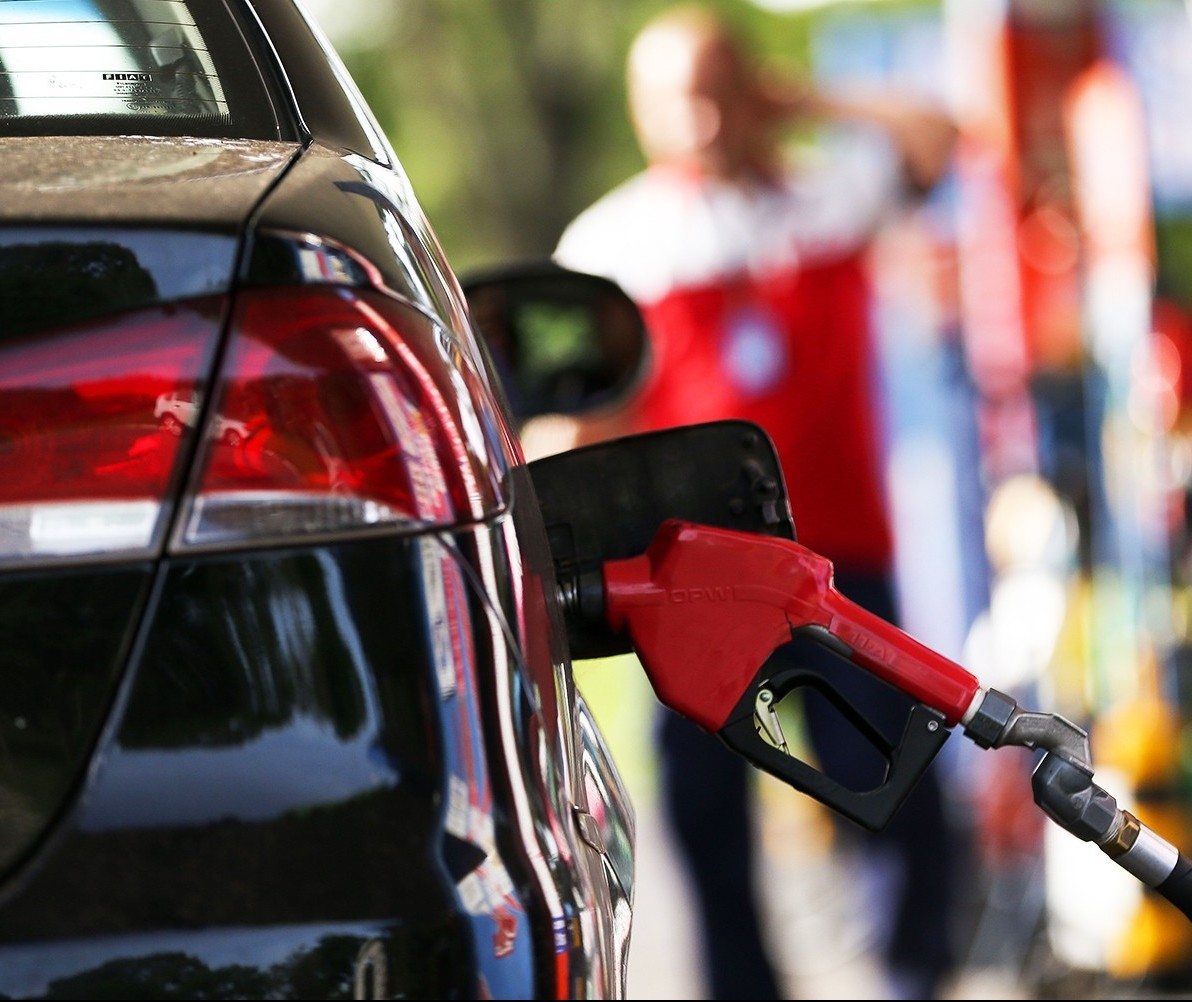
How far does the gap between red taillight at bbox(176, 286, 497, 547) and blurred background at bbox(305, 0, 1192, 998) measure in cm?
341

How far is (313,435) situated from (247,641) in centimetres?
15

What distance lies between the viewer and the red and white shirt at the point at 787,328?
4273 mm

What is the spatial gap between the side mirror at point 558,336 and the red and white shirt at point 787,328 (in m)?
1.26

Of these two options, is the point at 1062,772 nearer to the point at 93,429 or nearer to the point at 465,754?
the point at 465,754

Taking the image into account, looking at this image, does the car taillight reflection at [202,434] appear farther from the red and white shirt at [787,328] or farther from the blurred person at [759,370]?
the red and white shirt at [787,328]

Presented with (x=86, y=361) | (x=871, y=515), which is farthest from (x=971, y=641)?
(x=86, y=361)

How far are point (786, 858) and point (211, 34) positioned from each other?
5.21 meters

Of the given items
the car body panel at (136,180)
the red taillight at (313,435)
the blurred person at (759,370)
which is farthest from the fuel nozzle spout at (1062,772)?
the blurred person at (759,370)

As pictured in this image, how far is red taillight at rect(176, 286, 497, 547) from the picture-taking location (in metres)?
1.22

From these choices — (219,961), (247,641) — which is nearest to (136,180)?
(247,641)

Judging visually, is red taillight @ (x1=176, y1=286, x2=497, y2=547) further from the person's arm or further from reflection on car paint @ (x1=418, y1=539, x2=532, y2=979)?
the person's arm

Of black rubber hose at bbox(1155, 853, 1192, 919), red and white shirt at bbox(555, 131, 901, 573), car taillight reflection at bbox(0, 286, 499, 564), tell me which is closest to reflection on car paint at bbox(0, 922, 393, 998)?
car taillight reflection at bbox(0, 286, 499, 564)

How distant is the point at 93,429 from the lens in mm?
1227

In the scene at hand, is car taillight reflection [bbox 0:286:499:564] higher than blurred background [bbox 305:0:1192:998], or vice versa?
car taillight reflection [bbox 0:286:499:564]
